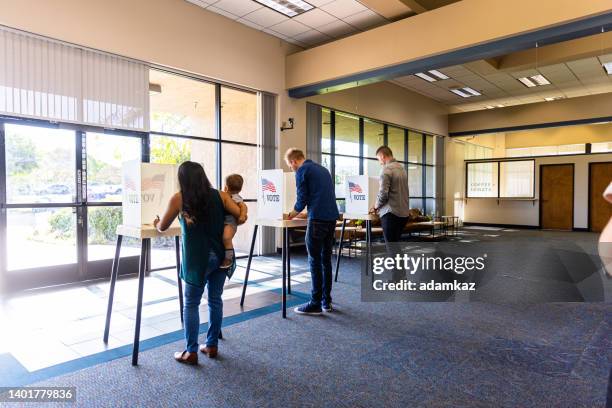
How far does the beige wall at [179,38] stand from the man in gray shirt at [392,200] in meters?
3.21

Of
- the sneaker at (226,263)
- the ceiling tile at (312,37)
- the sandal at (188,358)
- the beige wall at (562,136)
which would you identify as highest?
the ceiling tile at (312,37)

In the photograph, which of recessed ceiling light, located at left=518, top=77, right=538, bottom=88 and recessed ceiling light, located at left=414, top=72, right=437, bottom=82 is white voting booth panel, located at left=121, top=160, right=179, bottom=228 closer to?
recessed ceiling light, located at left=414, top=72, right=437, bottom=82

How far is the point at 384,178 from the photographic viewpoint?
4.57 meters

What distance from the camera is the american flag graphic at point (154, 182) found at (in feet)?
9.39

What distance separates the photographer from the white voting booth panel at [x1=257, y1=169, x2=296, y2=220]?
3805 mm

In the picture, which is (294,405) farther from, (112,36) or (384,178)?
(112,36)

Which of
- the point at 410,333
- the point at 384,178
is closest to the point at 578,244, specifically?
the point at 384,178

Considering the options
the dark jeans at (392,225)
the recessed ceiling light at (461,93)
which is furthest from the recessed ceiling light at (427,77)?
the dark jeans at (392,225)

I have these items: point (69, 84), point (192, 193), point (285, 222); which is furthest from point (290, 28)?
point (192, 193)

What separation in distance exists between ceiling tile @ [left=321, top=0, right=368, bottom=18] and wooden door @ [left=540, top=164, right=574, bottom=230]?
31.1ft

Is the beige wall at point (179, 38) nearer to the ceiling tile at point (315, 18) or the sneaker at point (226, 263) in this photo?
the ceiling tile at point (315, 18)

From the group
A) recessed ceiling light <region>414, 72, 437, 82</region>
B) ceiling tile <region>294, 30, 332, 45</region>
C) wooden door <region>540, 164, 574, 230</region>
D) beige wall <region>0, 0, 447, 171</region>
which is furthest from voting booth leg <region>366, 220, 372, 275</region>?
wooden door <region>540, 164, 574, 230</region>

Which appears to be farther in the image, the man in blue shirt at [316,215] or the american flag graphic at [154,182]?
the man in blue shirt at [316,215]

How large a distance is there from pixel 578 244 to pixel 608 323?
656cm
